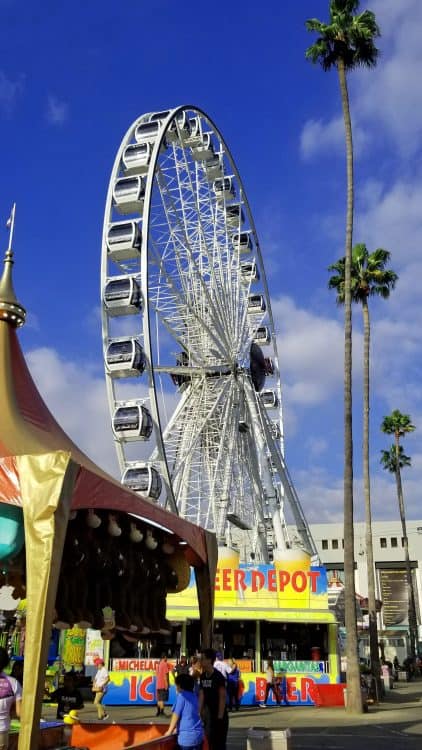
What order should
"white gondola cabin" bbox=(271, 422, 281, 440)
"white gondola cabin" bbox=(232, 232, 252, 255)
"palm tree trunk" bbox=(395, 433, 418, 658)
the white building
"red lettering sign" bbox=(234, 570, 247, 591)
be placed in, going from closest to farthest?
"red lettering sign" bbox=(234, 570, 247, 591) < "white gondola cabin" bbox=(232, 232, 252, 255) < "white gondola cabin" bbox=(271, 422, 281, 440) < "palm tree trunk" bbox=(395, 433, 418, 658) < the white building

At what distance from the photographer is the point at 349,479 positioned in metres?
19.4

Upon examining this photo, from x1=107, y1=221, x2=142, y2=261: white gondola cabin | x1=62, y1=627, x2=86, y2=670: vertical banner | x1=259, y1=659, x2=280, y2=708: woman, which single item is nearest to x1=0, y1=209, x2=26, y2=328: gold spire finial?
x1=107, y1=221, x2=142, y2=261: white gondola cabin

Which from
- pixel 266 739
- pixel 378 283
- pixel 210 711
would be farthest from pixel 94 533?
pixel 378 283

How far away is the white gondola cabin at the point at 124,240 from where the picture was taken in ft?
76.5

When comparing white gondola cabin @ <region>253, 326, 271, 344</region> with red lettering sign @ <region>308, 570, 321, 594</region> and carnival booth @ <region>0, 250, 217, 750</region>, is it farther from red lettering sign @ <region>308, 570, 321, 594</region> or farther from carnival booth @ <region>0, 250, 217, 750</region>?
carnival booth @ <region>0, 250, 217, 750</region>

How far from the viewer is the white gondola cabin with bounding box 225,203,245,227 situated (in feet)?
111

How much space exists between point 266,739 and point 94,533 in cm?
343

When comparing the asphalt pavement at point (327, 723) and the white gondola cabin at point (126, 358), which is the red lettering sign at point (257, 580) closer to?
the asphalt pavement at point (327, 723)

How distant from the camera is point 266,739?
888cm

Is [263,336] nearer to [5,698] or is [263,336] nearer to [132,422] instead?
[132,422]

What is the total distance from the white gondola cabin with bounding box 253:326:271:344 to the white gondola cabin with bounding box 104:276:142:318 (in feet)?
51.2

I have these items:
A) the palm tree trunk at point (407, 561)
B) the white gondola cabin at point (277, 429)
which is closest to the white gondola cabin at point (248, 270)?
the white gondola cabin at point (277, 429)

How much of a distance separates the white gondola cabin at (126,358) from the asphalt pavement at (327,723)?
9503 mm

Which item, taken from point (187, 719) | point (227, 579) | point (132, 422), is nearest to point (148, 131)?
point (132, 422)
